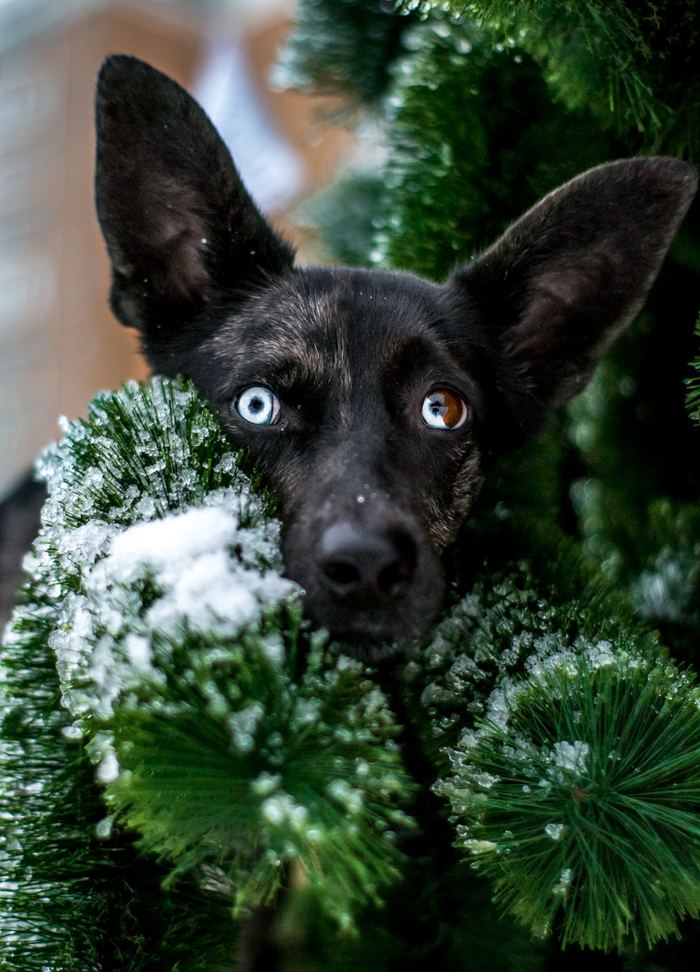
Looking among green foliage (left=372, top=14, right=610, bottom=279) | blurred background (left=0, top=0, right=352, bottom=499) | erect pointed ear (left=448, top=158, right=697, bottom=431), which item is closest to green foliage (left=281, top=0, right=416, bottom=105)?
green foliage (left=372, top=14, right=610, bottom=279)

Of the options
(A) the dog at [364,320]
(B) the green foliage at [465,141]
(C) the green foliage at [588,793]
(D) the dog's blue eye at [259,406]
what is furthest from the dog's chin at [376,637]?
(B) the green foliage at [465,141]

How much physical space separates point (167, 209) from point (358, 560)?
0.86 meters

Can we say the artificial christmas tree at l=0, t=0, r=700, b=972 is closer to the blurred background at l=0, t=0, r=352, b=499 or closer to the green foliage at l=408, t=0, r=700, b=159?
the green foliage at l=408, t=0, r=700, b=159

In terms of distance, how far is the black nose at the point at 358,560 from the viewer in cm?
107

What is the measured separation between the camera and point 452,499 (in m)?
1.54

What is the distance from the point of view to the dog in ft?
4.36

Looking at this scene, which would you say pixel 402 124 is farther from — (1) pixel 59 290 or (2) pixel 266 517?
(1) pixel 59 290

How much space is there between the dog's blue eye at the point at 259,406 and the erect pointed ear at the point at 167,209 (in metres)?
0.29

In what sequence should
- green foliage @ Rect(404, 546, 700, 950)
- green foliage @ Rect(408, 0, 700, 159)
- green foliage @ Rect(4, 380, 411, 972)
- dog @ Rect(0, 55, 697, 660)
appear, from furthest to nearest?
dog @ Rect(0, 55, 697, 660) → green foliage @ Rect(408, 0, 700, 159) → green foliage @ Rect(404, 546, 700, 950) → green foliage @ Rect(4, 380, 411, 972)

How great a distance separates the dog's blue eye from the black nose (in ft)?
1.28

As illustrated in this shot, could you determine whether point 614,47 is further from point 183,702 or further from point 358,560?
point 183,702

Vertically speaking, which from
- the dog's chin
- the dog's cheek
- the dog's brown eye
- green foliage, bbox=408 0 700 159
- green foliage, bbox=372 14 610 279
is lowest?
the dog's chin

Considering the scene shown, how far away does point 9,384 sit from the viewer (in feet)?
18.5

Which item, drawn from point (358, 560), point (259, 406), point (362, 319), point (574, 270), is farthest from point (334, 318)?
point (358, 560)
